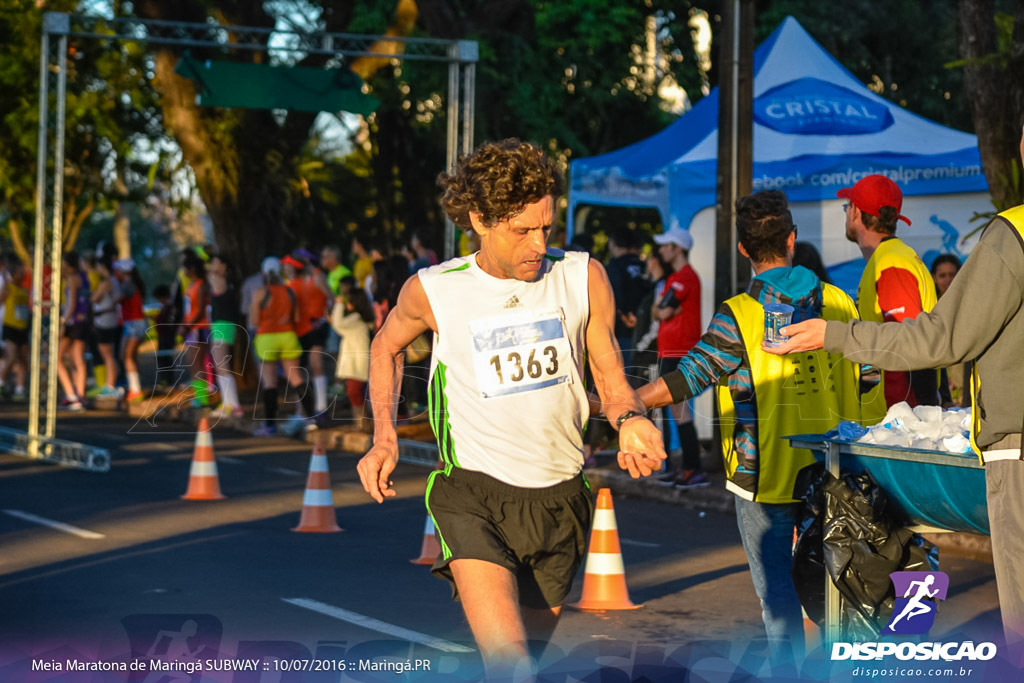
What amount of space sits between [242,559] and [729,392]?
434cm

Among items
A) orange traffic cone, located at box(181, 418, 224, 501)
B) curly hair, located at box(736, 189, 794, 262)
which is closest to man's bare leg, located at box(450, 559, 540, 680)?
curly hair, located at box(736, 189, 794, 262)

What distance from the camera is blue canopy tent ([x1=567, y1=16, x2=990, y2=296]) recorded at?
13.5 meters

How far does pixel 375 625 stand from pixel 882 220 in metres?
3.03

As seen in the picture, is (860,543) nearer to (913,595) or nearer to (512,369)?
(913,595)

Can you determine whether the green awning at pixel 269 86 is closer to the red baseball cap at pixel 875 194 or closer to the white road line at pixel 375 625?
the white road line at pixel 375 625

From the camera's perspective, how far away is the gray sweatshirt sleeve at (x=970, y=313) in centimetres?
387

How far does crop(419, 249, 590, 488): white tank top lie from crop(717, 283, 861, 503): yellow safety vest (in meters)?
1.15

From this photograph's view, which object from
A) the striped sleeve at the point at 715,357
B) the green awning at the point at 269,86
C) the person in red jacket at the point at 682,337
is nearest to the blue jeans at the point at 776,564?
the striped sleeve at the point at 715,357

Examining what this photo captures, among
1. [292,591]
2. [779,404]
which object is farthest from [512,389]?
[292,591]

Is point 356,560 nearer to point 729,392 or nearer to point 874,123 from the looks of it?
point 729,392

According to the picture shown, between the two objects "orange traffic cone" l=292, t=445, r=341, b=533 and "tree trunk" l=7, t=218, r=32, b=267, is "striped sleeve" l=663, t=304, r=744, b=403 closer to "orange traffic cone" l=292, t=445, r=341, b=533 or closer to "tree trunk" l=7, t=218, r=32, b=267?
"orange traffic cone" l=292, t=445, r=341, b=533

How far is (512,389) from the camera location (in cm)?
457

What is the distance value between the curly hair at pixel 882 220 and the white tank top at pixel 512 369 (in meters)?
2.25

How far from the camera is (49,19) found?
43.3 ft
